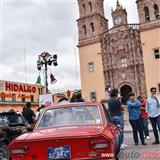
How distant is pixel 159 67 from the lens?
37.2 metres

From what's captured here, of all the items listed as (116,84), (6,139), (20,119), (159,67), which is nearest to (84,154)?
(6,139)

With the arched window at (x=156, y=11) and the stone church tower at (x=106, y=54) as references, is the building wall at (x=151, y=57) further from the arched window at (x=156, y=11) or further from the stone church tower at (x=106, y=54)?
the arched window at (x=156, y=11)

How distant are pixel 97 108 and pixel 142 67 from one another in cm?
3399

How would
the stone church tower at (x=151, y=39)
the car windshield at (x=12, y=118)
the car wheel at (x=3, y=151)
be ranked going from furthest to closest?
1. the stone church tower at (x=151, y=39)
2. the car windshield at (x=12, y=118)
3. the car wheel at (x=3, y=151)

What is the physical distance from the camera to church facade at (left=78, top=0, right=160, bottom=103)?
40.5 metres

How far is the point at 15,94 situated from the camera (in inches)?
1732

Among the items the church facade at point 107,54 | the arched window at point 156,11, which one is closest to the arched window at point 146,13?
the church facade at point 107,54

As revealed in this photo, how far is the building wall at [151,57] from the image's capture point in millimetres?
37469

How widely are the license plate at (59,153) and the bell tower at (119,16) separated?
1564 inches

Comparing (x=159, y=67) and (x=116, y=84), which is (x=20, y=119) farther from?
(x=116, y=84)

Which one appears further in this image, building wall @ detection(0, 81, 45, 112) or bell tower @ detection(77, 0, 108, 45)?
bell tower @ detection(77, 0, 108, 45)

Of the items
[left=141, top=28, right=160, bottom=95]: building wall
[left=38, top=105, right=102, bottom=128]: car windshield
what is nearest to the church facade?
[left=141, top=28, right=160, bottom=95]: building wall

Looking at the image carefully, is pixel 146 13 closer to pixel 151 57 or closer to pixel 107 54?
pixel 151 57

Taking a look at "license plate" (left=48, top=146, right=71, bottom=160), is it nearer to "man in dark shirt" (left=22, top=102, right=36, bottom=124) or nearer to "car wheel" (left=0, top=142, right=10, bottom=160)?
"car wheel" (left=0, top=142, right=10, bottom=160)
